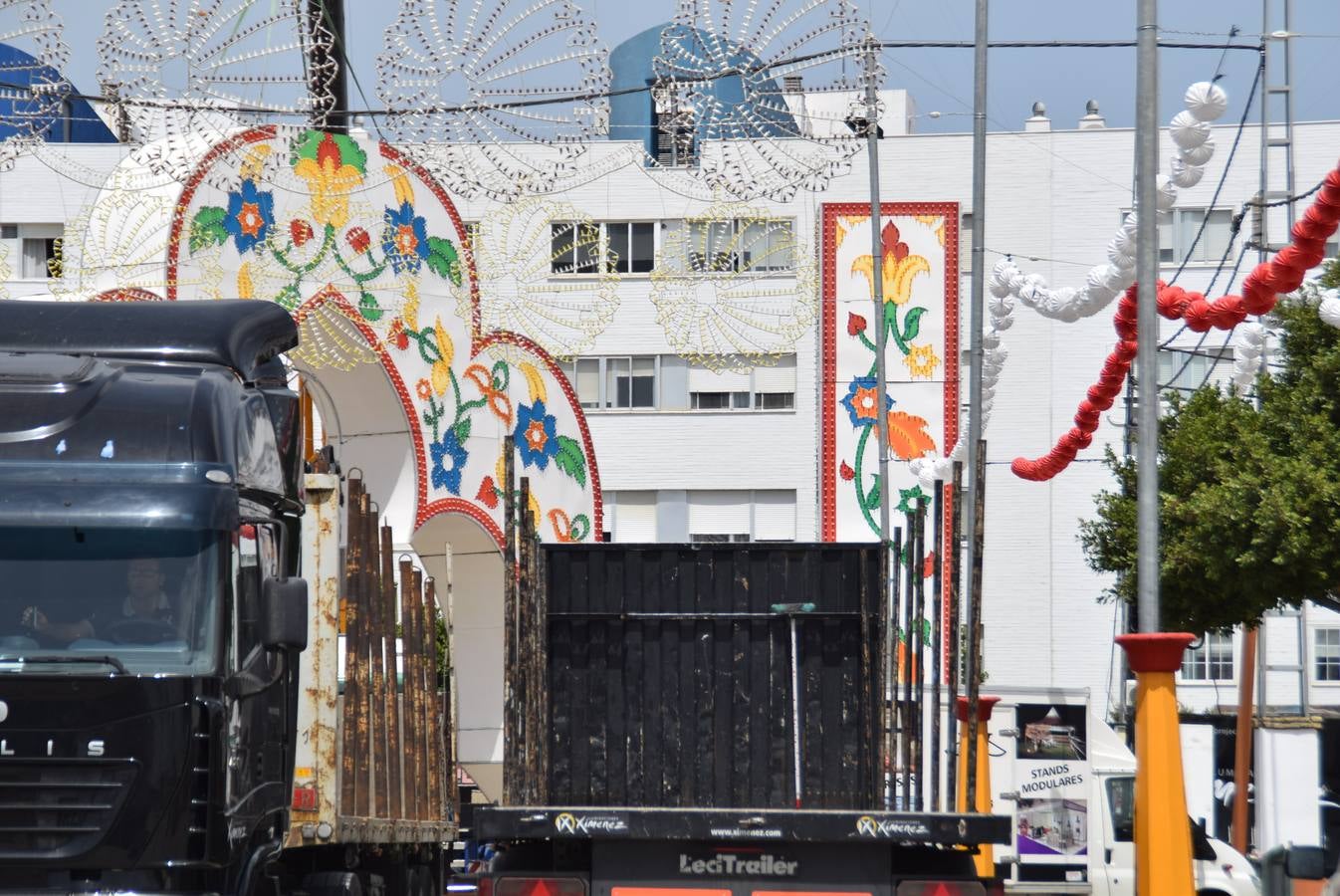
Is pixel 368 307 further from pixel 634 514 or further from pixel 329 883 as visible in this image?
pixel 634 514

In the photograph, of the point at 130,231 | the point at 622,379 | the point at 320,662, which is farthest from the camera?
the point at 622,379

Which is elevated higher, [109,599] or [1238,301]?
[1238,301]

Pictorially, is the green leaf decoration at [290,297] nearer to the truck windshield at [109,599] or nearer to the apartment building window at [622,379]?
the truck windshield at [109,599]

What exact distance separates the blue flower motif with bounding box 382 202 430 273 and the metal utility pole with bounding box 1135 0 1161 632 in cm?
875

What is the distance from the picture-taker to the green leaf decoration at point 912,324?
129ft

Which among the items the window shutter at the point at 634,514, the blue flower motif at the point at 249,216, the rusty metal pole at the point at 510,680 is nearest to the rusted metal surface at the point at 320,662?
the rusty metal pole at the point at 510,680

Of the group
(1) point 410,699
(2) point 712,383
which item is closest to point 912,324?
(2) point 712,383

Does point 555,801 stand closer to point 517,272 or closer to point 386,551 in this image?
point 386,551

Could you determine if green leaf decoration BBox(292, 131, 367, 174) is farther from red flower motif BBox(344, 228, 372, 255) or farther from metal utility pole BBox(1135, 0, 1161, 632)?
metal utility pole BBox(1135, 0, 1161, 632)

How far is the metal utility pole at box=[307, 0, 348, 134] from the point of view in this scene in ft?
59.5

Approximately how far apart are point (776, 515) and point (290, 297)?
28.2 meters

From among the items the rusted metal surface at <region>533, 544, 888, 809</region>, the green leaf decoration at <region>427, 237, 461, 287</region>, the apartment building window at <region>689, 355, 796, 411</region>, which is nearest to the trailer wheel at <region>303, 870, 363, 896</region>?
the rusted metal surface at <region>533, 544, 888, 809</region>

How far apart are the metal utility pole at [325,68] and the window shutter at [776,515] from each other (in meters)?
27.3

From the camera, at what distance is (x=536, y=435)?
74.4ft
